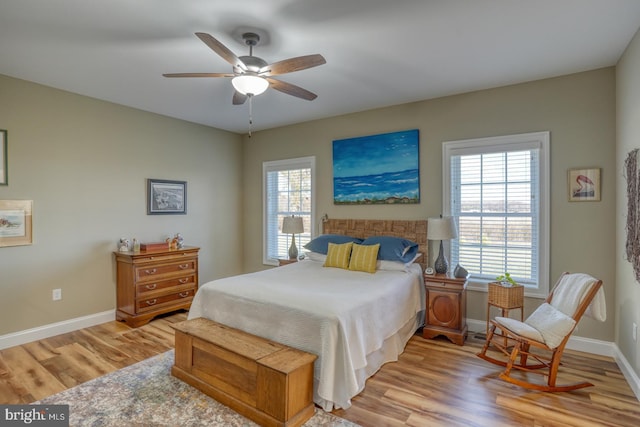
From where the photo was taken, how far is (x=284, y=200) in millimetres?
5332

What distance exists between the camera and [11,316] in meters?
3.33

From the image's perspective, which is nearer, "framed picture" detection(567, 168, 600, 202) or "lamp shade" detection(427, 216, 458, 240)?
"framed picture" detection(567, 168, 600, 202)

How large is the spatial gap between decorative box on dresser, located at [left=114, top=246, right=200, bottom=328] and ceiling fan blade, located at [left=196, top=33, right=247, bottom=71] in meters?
2.70

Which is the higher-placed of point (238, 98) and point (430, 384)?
point (238, 98)

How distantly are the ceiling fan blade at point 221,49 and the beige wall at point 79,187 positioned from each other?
2.63m

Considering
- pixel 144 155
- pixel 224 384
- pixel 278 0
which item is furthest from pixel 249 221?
pixel 278 0

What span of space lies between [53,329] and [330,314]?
329cm

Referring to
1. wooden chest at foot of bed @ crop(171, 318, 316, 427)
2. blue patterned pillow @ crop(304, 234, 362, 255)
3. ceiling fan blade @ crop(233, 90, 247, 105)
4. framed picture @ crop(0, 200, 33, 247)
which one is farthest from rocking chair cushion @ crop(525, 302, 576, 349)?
framed picture @ crop(0, 200, 33, 247)

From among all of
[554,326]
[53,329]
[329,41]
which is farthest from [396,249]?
[53,329]

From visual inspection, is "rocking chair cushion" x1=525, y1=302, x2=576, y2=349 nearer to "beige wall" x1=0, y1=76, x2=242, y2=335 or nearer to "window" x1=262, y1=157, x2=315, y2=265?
"window" x1=262, y1=157, x2=315, y2=265

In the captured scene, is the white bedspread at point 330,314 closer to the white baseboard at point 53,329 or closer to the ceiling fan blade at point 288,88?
the ceiling fan blade at point 288,88

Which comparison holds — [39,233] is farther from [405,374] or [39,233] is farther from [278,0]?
[405,374]

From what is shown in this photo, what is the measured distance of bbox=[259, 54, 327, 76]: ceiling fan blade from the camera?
2205 millimetres

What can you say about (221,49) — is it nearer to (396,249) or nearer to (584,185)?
(396,249)
